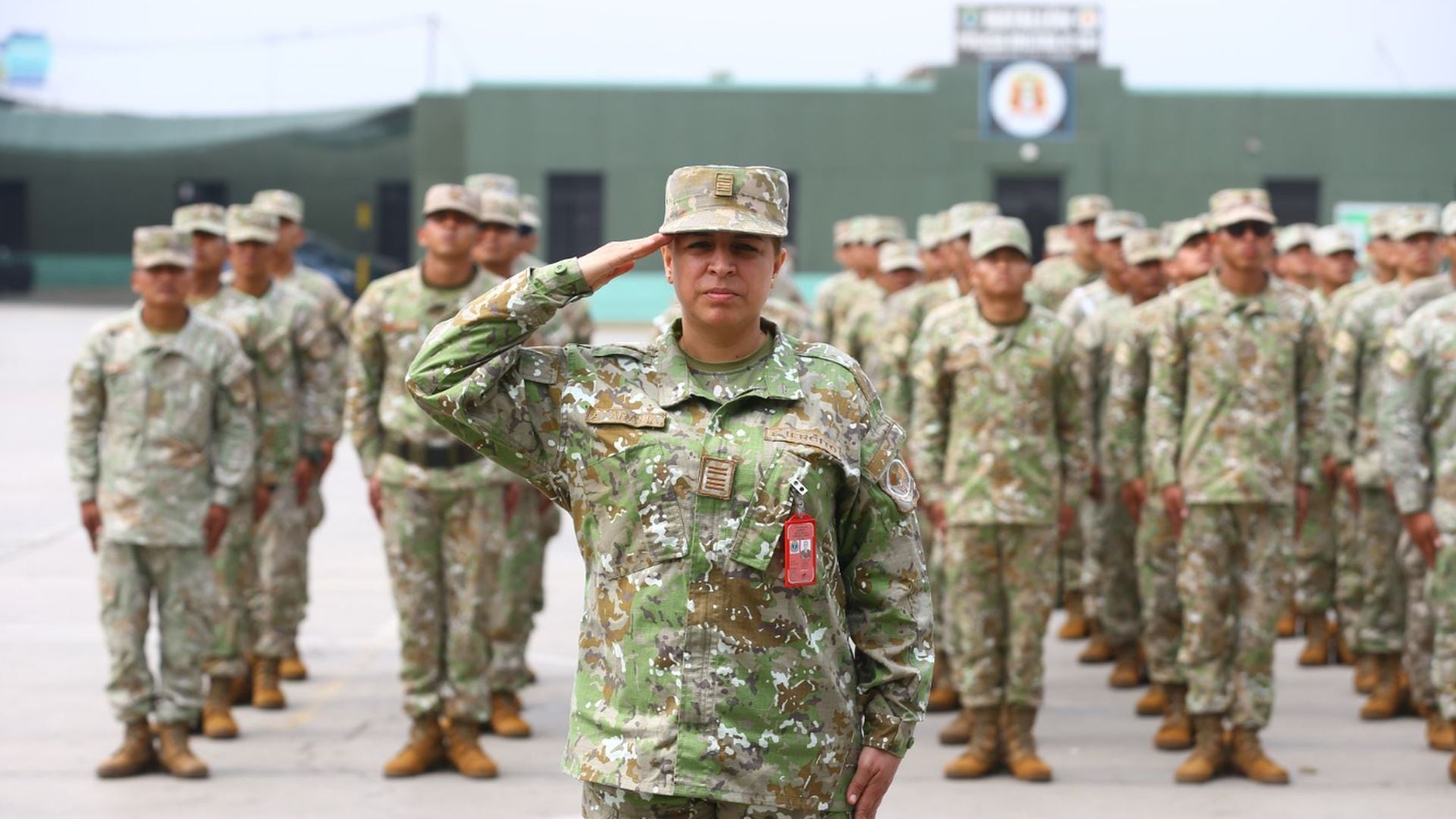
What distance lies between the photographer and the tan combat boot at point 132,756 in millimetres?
7609

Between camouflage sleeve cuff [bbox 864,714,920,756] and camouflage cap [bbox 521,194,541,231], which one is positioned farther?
camouflage cap [bbox 521,194,541,231]

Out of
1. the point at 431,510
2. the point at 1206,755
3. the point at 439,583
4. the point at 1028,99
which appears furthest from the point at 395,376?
the point at 1028,99

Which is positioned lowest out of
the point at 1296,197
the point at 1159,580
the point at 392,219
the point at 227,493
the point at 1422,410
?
the point at 1159,580

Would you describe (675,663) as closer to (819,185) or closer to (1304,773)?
(1304,773)

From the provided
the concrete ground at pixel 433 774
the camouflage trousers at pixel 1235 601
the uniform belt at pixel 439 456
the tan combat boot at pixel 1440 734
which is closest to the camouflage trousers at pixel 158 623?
the concrete ground at pixel 433 774

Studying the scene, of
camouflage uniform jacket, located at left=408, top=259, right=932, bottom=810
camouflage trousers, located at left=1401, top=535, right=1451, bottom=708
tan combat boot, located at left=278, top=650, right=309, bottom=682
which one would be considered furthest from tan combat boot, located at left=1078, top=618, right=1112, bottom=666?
camouflage uniform jacket, located at left=408, top=259, right=932, bottom=810

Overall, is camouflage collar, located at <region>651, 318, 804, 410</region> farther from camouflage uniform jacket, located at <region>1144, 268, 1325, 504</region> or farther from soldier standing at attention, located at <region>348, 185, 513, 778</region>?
camouflage uniform jacket, located at <region>1144, 268, 1325, 504</region>

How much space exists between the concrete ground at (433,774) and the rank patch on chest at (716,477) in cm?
368

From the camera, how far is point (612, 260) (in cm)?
400

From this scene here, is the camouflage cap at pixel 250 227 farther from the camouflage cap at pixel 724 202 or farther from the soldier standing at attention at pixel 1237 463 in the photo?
the camouflage cap at pixel 724 202

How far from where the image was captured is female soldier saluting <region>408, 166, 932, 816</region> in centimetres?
387

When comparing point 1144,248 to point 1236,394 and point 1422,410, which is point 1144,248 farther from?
point 1422,410

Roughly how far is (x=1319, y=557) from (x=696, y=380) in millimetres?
7431

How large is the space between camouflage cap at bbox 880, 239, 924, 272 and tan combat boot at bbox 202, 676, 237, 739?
17.6 ft
